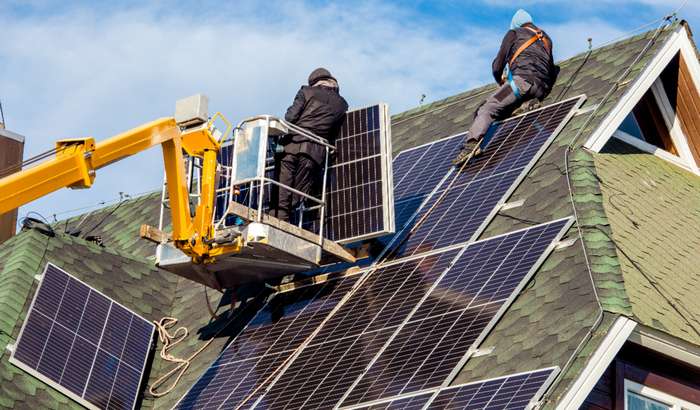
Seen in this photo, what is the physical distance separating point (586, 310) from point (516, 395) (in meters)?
1.56

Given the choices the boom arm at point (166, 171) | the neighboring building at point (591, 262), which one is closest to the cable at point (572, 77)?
the neighboring building at point (591, 262)

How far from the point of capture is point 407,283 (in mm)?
22109

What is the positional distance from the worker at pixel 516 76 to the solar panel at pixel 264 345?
3.25 meters

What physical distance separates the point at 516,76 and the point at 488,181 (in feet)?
8.18

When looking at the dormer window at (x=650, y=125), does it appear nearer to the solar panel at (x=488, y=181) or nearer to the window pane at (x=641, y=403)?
the solar panel at (x=488, y=181)

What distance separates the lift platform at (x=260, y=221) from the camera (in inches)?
910

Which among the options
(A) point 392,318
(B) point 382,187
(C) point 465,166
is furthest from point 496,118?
(A) point 392,318

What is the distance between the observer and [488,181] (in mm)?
23625

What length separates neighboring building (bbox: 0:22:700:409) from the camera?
19359mm

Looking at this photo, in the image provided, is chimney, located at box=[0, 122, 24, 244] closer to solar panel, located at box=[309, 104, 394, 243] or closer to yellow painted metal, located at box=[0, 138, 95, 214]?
solar panel, located at box=[309, 104, 394, 243]

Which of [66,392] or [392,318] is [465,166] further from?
[66,392]

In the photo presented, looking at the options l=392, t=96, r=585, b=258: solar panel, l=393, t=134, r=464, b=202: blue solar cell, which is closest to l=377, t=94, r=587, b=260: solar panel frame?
l=392, t=96, r=585, b=258: solar panel

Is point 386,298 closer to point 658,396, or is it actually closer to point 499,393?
point 499,393

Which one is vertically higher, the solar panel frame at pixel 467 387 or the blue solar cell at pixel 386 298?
the blue solar cell at pixel 386 298
